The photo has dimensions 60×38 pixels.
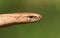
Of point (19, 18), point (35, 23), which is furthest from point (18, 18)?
point (35, 23)

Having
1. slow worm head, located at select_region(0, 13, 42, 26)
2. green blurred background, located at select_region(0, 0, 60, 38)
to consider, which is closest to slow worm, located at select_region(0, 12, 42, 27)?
slow worm head, located at select_region(0, 13, 42, 26)

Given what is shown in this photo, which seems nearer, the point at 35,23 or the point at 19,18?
the point at 19,18

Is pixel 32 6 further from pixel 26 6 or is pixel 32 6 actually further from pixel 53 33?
pixel 53 33

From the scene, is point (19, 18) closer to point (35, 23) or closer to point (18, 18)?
point (18, 18)

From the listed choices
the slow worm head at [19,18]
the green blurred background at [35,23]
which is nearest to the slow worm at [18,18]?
the slow worm head at [19,18]

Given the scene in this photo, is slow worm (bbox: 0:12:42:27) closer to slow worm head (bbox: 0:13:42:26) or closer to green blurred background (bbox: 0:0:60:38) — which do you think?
slow worm head (bbox: 0:13:42:26)

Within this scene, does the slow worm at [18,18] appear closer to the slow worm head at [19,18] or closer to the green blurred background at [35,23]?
the slow worm head at [19,18]
